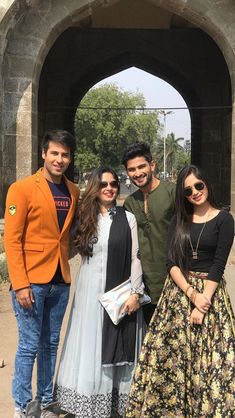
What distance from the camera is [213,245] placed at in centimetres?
257

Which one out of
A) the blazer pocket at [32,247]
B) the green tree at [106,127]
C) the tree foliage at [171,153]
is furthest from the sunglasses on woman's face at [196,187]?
the tree foliage at [171,153]

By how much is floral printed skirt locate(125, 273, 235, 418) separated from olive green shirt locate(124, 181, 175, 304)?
0.24 m

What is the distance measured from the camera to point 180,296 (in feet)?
8.57

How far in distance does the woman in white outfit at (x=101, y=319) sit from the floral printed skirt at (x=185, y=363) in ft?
0.67

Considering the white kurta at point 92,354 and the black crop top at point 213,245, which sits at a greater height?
the black crop top at point 213,245

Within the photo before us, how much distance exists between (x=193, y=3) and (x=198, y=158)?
24.5 feet

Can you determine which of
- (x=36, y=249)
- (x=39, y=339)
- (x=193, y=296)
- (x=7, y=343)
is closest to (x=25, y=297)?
(x=36, y=249)

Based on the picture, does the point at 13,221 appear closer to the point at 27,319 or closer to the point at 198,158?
the point at 27,319

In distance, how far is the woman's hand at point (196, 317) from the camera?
2.51 m

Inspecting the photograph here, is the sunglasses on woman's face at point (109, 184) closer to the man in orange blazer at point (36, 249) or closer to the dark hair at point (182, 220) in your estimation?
the man in orange blazer at point (36, 249)

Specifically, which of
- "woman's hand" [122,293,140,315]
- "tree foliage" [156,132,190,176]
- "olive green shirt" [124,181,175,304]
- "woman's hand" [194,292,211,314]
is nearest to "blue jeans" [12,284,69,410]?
"woman's hand" [122,293,140,315]

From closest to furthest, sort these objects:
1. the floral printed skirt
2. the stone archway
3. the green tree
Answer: the floral printed skirt, the stone archway, the green tree

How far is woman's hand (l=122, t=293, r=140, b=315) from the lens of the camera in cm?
279

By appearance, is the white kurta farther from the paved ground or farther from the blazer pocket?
the paved ground
